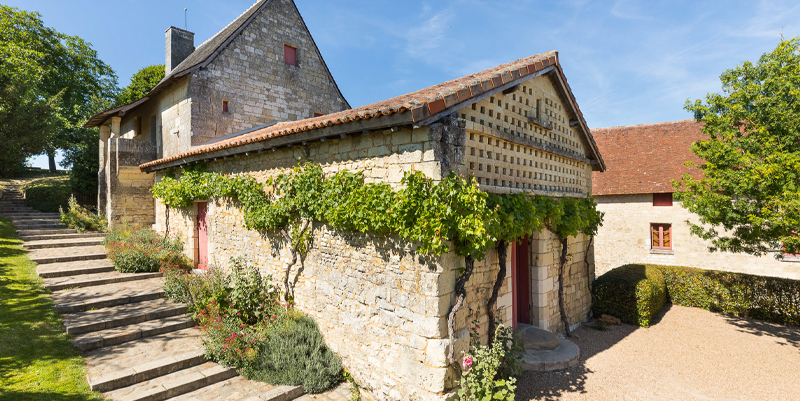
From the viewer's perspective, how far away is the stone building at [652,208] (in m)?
14.0

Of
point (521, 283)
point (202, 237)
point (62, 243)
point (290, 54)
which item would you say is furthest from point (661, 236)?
point (62, 243)

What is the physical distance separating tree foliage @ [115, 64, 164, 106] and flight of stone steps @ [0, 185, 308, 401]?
15.0m

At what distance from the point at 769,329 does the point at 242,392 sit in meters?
11.5

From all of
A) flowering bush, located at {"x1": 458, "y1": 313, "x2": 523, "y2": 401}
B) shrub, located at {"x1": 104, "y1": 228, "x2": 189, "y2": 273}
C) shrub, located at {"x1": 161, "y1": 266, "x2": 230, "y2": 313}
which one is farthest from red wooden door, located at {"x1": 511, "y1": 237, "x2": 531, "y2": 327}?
shrub, located at {"x1": 104, "y1": 228, "x2": 189, "y2": 273}

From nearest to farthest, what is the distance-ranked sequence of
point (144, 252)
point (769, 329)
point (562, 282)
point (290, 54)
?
point (562, 282) → point (769, 329) → point (144, 252) → point (290, 54)

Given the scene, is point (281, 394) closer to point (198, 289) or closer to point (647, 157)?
point (198, 289)

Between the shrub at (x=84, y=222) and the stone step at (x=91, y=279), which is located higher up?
the shrub at (x=84, y=222)

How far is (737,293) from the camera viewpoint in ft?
32.2

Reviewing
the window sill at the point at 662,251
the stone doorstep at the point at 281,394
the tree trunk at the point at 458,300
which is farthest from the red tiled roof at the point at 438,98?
the window sill at the point at 662,251

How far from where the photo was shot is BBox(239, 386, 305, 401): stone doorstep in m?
5.28

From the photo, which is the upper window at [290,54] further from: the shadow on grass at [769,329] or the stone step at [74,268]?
the shadow on grass at [769,329]

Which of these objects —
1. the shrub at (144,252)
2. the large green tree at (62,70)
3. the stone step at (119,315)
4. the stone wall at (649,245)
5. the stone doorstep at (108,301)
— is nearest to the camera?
the stone step at (119,315)

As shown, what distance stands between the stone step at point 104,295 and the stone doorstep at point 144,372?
9.03ft

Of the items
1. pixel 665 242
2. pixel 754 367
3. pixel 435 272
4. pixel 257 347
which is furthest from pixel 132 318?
pixel 665 242
